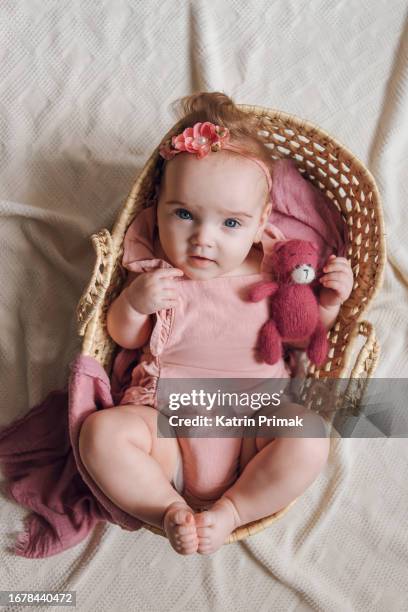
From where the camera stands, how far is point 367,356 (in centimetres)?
114

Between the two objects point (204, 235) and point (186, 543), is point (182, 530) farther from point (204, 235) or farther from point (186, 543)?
point (204, 235)

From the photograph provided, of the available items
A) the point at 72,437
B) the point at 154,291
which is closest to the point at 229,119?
the point at 154,291

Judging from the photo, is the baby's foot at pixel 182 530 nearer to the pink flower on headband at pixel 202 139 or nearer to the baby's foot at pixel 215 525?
the baby's foot at pixel 215 525

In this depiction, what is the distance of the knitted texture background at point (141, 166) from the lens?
4.09 ft

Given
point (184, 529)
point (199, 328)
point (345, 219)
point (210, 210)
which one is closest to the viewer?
point (184, 529)

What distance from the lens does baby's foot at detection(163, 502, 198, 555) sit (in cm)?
100

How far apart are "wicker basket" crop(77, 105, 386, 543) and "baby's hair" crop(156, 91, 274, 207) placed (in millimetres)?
30

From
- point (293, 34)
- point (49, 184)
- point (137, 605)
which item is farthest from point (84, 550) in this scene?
point (293, 34)

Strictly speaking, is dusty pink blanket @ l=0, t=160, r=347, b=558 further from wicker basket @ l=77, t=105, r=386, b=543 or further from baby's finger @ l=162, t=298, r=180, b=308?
baby's finger @ l=162, t=298, r=180, b=308

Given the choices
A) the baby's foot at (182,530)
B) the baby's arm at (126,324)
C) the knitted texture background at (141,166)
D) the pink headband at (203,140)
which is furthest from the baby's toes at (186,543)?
the pink headband at (203,140)

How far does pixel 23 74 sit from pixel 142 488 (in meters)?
0.91

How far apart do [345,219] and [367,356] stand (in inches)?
12.7

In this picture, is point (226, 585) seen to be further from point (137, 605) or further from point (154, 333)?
point (154, 333)

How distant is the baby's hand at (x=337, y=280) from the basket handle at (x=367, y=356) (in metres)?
0.07
